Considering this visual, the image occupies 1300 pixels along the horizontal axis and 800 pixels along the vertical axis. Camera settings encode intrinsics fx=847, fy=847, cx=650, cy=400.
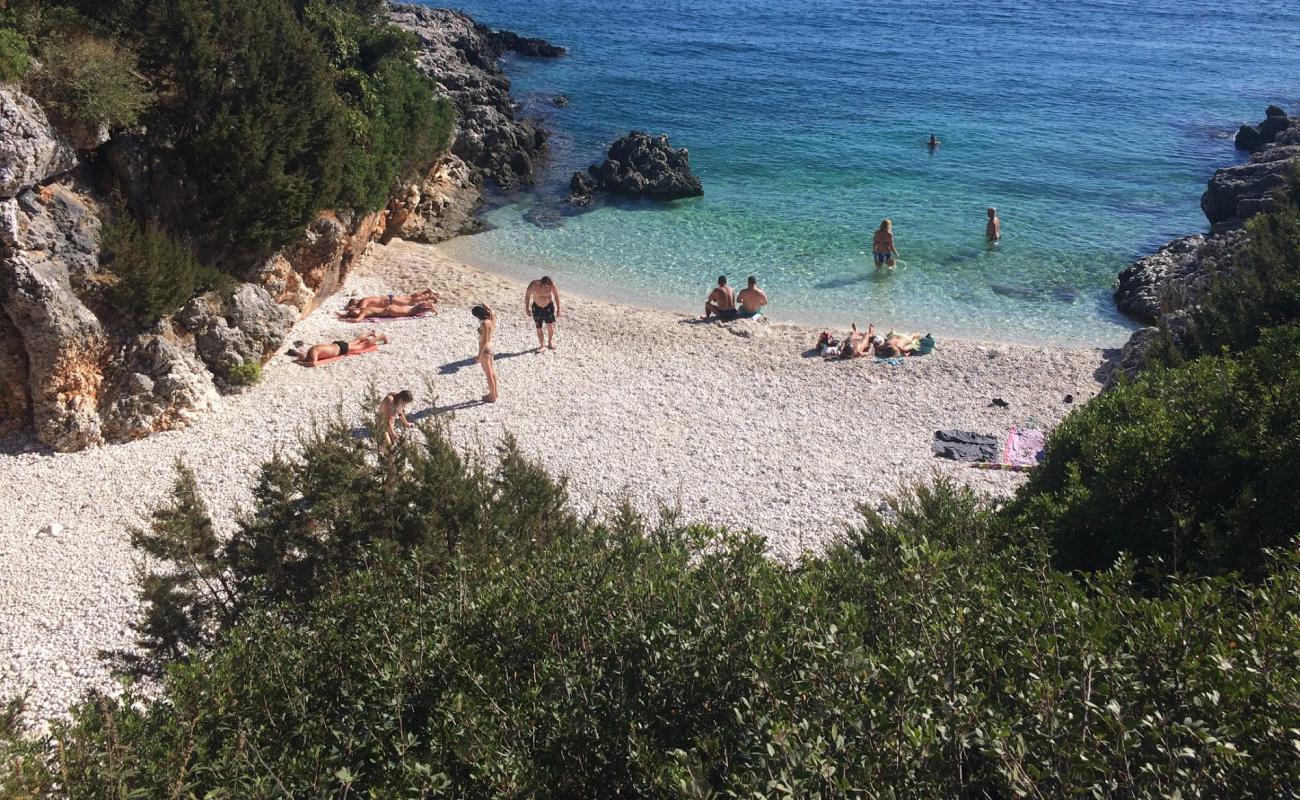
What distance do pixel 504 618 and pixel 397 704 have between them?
1010 millimetres

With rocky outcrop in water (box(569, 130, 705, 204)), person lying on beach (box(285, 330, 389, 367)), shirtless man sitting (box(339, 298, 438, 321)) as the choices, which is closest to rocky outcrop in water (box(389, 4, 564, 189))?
rocky outcrop in water (box(569, 130, 705, 204))

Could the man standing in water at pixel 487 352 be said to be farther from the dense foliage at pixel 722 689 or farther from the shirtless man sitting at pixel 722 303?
the dense foliage at pixel 722 689

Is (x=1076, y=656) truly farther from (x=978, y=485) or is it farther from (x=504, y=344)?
(x=504, y=344)

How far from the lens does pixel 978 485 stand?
42.0 feet

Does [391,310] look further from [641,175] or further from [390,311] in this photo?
[641,175]

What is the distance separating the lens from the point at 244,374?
1459 cm

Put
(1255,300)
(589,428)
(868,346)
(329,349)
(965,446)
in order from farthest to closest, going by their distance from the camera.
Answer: (868,346)
(329,349)
(589,428)
(965,446)
(1255,300)

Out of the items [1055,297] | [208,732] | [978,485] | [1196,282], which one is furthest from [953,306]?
[208,732]

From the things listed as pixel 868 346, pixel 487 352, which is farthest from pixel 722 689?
pixel 868 346

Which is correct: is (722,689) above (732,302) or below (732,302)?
above

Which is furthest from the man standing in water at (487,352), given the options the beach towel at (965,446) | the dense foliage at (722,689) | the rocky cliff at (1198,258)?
the rocky cliff at (1198,258)

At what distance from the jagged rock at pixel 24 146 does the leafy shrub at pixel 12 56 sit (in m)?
0.30

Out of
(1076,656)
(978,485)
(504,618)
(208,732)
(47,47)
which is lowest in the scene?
(978,485)

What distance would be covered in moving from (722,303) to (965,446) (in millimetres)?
7496
